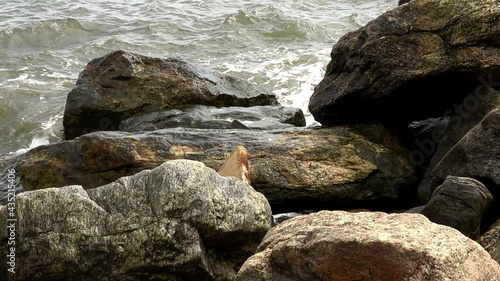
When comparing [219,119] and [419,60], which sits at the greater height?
A: [419,60]

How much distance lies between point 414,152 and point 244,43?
39.9 feet

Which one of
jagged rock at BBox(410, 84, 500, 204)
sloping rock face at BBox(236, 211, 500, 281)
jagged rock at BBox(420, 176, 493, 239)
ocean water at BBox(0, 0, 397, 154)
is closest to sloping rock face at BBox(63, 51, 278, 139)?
ocean water at BBox(0, 0, 397, 154)

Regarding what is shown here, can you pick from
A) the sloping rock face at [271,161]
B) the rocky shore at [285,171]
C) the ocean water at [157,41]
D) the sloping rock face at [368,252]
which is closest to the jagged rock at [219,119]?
the rocky shore at [285,171]

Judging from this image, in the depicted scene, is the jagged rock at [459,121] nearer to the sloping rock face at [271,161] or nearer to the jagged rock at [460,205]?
the sloping rock face at [271,161]

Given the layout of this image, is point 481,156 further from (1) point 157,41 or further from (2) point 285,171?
(1) point 157,41

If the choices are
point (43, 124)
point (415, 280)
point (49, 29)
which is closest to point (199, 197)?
point (415, 280)

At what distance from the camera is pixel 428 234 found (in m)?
4.99

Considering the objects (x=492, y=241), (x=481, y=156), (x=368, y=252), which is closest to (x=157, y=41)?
(x=481, y=156)

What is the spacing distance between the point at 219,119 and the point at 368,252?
5893 mm

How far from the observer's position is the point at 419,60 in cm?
862

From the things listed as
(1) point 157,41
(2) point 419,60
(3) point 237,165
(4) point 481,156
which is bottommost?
(1) point 157,41

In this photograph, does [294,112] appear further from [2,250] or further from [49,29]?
[49,29]

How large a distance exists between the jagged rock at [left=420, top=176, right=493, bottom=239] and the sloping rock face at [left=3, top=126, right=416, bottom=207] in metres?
1.67

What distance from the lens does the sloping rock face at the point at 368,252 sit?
4.73m
